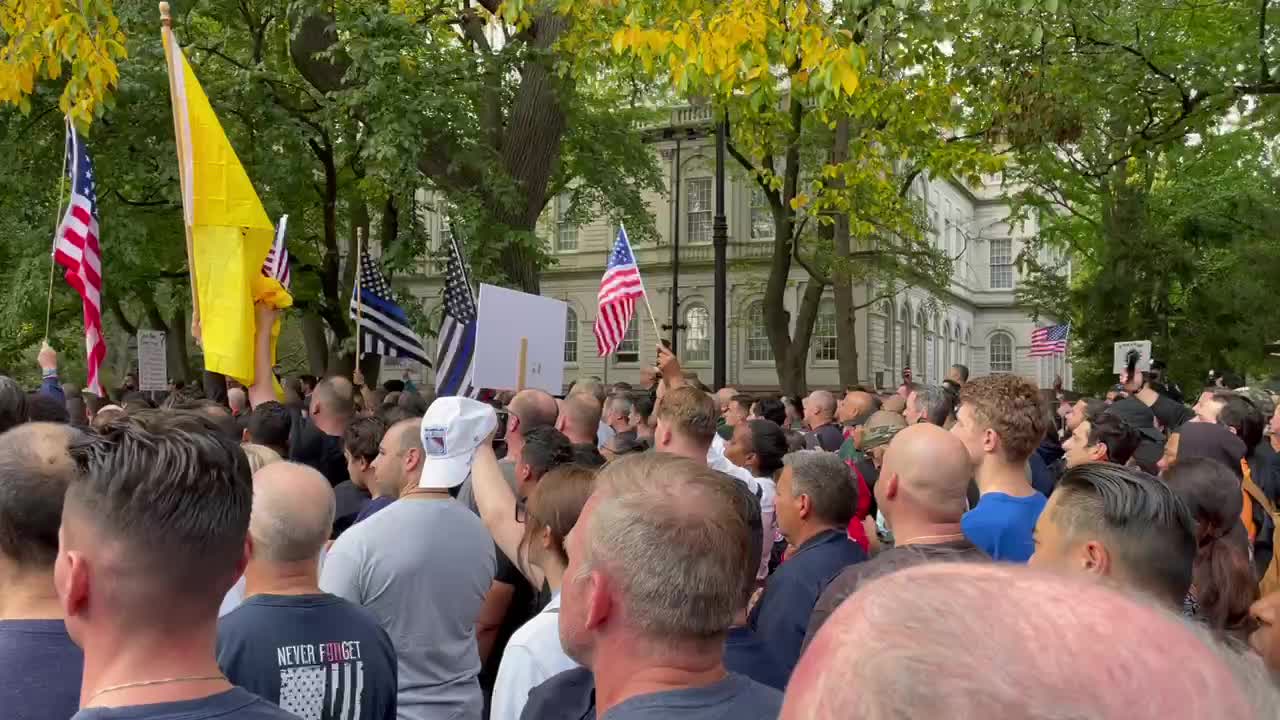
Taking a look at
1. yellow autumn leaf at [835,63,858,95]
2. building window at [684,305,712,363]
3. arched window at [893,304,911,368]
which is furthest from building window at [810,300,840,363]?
yellow autumn leaf at [835,63,858,95]

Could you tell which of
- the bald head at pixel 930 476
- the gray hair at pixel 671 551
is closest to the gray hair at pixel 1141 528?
the bald head at pixel 930 476

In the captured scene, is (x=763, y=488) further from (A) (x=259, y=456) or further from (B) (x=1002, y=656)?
(B) (x=1002, y=656)

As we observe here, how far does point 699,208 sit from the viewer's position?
44531 millimetres

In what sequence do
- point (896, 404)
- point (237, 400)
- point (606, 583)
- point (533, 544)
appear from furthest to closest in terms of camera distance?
1. point (896, 404)
2. point (237, 400)
3. point (533, 544)
4. point (606, 583)

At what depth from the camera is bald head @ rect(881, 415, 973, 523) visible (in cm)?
369

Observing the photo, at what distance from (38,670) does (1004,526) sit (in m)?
3.30

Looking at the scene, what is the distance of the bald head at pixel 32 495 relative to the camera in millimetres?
2574

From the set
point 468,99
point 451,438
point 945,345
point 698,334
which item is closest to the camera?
point 451,438

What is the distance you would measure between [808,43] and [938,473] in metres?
4.60

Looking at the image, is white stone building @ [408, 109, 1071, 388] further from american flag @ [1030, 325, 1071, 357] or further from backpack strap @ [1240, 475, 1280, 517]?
backpack strap @ [1240, 475, 1280, 517]

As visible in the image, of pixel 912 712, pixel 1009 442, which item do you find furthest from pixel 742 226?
pixel 912 712

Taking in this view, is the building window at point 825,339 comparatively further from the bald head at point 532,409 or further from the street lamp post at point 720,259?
the bald head at point 532,409

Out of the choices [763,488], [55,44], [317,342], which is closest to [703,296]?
[317,342]

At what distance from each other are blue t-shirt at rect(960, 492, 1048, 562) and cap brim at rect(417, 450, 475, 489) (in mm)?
1927
